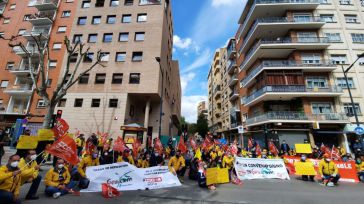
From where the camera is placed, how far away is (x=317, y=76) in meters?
22.3

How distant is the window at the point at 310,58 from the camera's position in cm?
2253

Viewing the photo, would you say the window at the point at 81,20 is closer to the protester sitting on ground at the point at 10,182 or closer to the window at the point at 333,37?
the protester sitting on ground at the point at 10,182

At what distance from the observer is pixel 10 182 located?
4.32 metres

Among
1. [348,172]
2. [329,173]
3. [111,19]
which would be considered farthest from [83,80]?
[348,172]

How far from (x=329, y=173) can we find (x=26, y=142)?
14115 mm

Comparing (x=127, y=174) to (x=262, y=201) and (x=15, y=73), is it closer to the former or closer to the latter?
(x=262, y=201)

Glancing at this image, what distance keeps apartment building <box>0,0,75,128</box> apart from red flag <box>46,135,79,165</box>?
23693 millimetres

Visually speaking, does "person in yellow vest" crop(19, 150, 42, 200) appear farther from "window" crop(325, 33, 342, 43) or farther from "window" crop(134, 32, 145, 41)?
"window" crop(325, 33, 342, 43)

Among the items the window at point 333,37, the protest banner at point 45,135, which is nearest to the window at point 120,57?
the protest banner at point 45,135

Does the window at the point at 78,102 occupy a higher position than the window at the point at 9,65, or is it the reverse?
A: the window at the point at 9,65

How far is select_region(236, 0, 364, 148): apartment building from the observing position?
68.3 feet

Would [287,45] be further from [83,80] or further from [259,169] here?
[83,80]

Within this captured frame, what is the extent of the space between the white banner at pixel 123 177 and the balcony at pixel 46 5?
109 feet

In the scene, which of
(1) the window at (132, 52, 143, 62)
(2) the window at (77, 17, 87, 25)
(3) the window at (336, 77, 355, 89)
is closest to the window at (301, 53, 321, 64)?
(3) the window at (336, 77, 355, 89)
